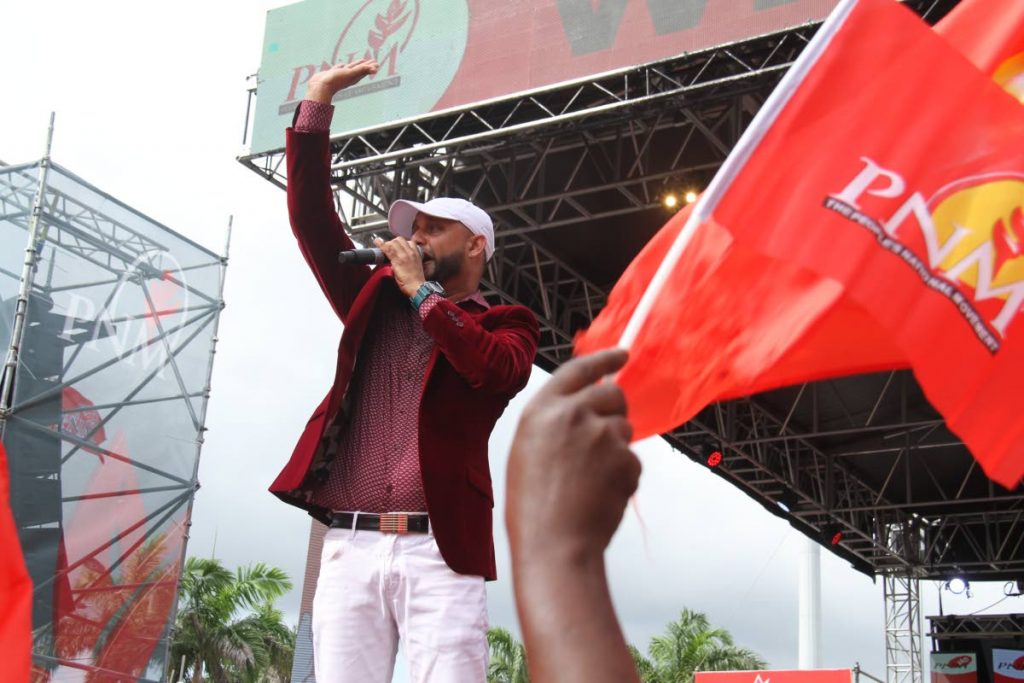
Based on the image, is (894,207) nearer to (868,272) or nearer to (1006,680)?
(868,272)

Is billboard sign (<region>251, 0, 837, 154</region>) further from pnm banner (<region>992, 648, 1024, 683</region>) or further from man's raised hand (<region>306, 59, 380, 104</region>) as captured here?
pnm banner (<region>992, 648, 1024, 683</region>)

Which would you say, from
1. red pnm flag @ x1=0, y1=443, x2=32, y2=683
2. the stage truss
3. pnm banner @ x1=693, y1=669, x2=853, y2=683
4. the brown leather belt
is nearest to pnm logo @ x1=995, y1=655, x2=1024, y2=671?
the stage truss

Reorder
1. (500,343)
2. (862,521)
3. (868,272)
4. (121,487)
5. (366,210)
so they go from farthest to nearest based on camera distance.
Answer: (862,521) < (366,210) < (121,487) < (500,343) < (868,272)

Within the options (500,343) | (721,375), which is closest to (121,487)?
(500,343)

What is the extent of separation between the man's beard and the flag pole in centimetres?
138

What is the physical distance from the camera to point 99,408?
9039 millimetres

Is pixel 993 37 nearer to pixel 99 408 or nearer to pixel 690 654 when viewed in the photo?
pixel 99 408

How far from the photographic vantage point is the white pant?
2.52m

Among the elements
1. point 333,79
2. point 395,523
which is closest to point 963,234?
point 395,523

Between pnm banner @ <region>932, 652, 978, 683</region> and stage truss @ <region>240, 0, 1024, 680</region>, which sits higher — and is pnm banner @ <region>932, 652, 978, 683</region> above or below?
below

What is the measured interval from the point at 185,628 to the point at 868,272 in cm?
2175

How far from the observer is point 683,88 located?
847 cm

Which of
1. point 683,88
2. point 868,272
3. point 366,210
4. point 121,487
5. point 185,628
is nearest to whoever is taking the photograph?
point 868,272

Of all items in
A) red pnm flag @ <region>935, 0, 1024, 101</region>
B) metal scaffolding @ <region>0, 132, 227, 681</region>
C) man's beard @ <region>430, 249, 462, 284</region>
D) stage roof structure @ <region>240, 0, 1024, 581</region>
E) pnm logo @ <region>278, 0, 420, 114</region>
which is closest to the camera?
red pnm flag @ <region>935, 0, 1024, 101</region>
